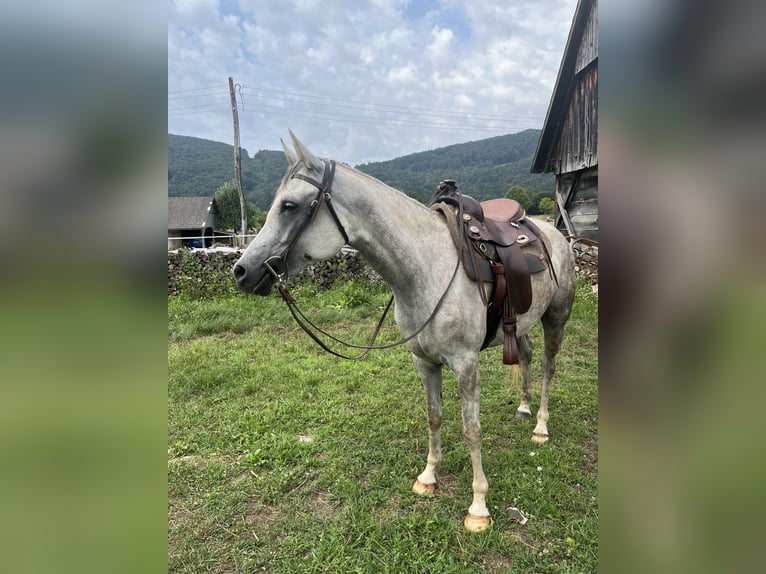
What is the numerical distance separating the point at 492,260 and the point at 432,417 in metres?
1.22

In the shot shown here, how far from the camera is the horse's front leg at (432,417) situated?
2793 millimetres

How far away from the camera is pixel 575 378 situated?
4.64 m

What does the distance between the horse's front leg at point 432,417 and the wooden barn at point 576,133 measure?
6446 mm

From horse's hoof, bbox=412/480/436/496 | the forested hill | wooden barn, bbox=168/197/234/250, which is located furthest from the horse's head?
wooden barn, bbox=168/197/234/250

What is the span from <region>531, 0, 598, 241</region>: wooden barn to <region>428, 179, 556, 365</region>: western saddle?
18.9 feet

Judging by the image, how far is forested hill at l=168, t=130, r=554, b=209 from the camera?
24.7 m

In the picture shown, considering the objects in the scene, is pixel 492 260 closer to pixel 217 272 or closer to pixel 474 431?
pixel 474 431

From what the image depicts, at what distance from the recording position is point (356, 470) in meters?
3.05

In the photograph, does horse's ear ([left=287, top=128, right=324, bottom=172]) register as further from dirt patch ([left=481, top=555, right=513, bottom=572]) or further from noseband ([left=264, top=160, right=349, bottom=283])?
dirt patch ([left=481, top=555, right=513, bottom=572])

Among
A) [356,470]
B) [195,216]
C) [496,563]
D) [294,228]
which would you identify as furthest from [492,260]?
[195,216]

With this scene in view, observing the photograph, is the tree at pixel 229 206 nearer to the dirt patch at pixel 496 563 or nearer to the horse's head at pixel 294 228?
Answer: the horse's head at pixel 294 228
